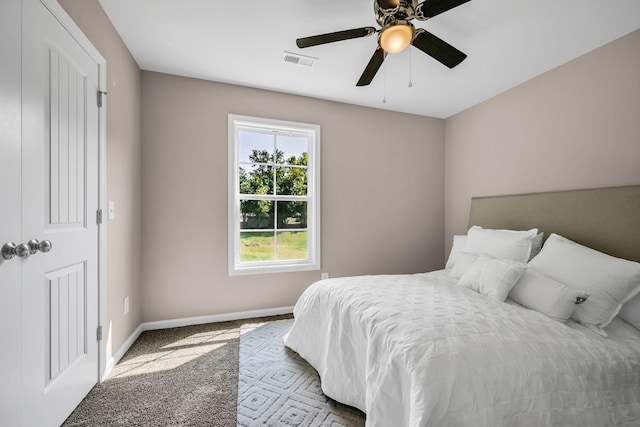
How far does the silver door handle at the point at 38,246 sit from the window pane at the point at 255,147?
1.96 m

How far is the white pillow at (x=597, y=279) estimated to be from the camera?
158 cm

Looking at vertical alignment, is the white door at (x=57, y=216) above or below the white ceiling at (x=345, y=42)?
below

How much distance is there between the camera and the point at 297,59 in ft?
8.11

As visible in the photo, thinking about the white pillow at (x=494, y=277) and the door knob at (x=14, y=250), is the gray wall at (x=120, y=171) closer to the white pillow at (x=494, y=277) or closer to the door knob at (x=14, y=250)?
the door knob at (x=14, y=250)

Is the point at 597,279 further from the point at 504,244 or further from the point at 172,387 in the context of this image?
the point at 172,387

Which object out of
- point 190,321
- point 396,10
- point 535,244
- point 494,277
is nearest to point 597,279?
point 494,277

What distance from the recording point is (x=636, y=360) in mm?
1339

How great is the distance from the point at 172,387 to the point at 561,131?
12.2 ft

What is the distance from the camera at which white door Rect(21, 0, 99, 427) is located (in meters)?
1.25

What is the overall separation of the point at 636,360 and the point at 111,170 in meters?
3.27

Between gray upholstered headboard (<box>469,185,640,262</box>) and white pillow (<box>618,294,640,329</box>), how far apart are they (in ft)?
1.73

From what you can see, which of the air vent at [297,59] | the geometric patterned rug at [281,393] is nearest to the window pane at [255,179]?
the air vent at [297,59]

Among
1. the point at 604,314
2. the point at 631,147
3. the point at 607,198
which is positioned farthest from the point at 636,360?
the point at 631,147

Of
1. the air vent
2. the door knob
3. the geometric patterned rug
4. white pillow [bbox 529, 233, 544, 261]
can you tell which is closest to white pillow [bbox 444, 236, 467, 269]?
white pillow [bbox 529, 233, 544, 261]
